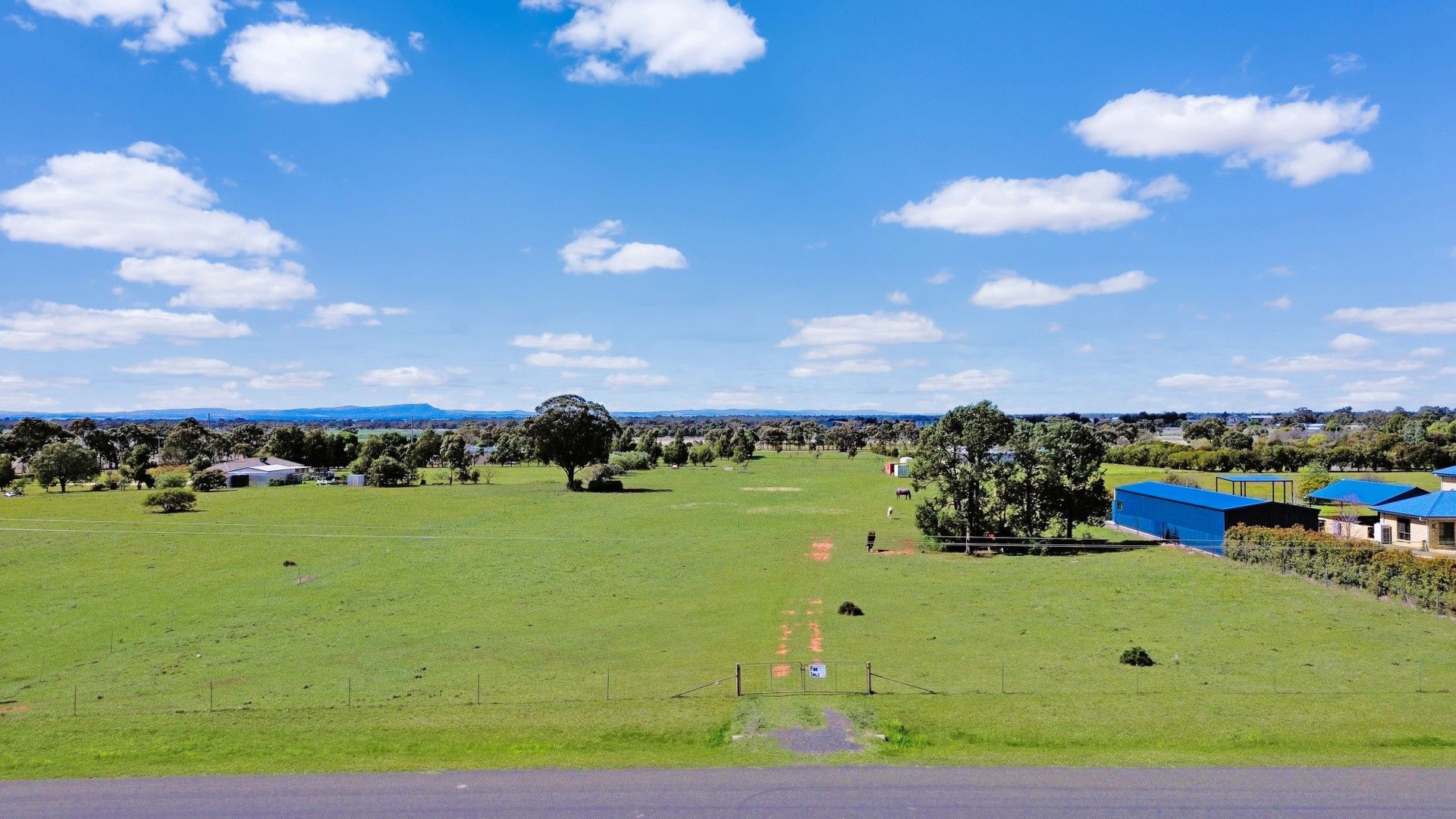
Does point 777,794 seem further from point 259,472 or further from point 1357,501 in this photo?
point 259,472

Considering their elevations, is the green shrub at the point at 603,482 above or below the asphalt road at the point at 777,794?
above

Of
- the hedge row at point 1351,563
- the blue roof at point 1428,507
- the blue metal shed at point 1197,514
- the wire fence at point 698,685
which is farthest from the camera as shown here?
the blue metal shed at point 1197,514

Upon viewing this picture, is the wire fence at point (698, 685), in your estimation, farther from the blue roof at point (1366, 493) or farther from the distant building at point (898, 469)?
the distant building at point (898, 469)

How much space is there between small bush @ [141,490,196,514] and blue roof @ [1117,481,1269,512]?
10539 cm

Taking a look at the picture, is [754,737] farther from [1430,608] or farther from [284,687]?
[1430,608]

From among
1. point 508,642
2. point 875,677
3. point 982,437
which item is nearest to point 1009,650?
point 875,677

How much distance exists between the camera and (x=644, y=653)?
39312 mm

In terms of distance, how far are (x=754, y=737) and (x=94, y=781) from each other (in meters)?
20.3

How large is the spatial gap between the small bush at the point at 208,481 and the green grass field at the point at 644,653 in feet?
150

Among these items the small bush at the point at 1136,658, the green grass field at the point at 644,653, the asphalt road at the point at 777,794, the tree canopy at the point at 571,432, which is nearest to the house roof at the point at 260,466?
the tree canopy at the point at 571,432

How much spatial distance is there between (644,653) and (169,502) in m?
80.8

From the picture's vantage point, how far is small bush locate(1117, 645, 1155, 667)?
118ft

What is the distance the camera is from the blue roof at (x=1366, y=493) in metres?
73.2

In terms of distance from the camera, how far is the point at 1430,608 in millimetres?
43781
